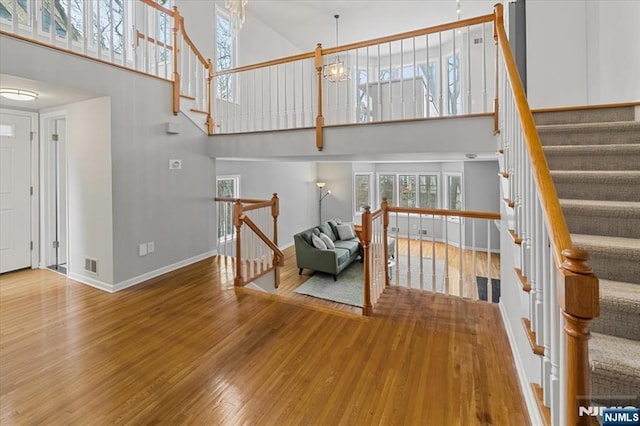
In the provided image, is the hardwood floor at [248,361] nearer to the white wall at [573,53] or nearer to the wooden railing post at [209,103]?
the white wall at [573,53]

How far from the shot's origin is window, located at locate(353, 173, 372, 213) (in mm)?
10078

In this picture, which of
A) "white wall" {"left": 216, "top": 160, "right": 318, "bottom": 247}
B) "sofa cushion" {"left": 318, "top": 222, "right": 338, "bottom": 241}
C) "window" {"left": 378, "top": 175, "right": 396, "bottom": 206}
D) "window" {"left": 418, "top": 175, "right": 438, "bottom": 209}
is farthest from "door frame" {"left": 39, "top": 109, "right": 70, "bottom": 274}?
"window" {"left": 418, "top": 175, "right": 438, "bottom": 209}

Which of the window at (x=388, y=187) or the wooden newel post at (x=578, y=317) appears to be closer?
the wooden newel post at (x=578, y=317)

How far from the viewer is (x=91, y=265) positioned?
371 cm

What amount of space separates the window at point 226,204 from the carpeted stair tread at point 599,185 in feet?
14.4

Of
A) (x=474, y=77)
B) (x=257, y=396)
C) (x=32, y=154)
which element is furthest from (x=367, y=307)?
(x=474, y=77)

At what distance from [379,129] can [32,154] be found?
15.4ft

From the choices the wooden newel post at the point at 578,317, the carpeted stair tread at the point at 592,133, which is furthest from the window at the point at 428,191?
the wooden newel post at the point at 578,317

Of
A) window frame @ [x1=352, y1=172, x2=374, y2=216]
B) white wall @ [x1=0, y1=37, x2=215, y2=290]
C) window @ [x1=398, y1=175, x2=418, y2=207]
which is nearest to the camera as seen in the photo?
A: white wall @ [x1=0, y1=37, x2=215, y2=290]

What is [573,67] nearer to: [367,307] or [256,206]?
[367,307]

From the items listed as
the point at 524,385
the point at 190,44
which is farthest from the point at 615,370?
the point at 190,44

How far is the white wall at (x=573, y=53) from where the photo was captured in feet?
9.73

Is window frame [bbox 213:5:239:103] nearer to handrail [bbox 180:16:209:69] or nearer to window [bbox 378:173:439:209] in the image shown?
handrail [bbox 180:16:209:69]

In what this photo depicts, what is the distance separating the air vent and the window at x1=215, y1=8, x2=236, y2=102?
3610 mm
